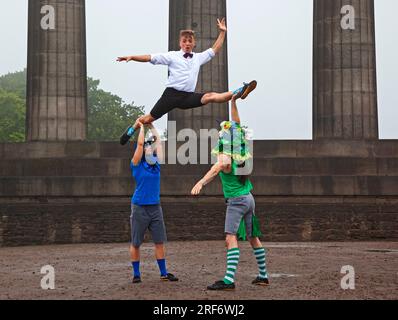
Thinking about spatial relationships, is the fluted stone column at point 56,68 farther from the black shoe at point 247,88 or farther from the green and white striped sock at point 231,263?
the black shoe at point 247,88

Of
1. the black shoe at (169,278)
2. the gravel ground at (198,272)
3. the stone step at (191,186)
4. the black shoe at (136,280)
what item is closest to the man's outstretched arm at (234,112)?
the gravel ground at (198,272)

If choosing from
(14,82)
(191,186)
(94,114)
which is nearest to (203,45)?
(191,186)

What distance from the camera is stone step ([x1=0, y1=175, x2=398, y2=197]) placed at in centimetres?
2948

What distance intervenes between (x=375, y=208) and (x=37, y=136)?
12.2 meters

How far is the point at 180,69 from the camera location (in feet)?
46.7

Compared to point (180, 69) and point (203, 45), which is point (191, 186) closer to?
point (203, 45)

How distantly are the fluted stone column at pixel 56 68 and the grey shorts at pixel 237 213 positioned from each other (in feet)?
65.3

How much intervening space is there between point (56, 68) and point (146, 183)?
1912 cm

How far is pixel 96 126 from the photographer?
10562 centimetres

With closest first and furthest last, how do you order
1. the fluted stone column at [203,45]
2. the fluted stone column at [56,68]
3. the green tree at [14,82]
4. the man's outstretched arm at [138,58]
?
the man's outstretched arm at [138,58]
the fluted stone column at [203,45]
the fluted stone column at [56,68]
the green tree at [14,82]

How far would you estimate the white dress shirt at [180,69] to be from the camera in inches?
555

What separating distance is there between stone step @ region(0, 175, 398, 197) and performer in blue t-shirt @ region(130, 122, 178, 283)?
14.0 m

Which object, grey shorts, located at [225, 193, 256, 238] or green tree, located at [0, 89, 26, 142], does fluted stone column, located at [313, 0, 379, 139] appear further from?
green tree, located at [0, 89, 26, 142]
